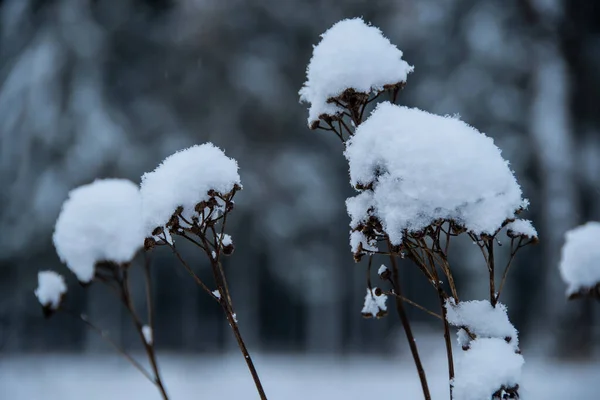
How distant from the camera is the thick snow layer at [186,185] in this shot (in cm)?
131

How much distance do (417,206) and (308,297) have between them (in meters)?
12.9

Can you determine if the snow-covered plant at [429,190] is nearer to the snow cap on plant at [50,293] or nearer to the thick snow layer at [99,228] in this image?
the thick snow layer at [99,228]

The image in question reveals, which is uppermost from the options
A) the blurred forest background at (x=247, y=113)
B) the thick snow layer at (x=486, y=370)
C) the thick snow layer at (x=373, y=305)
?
the blurred forest background at (x=247, y=113)

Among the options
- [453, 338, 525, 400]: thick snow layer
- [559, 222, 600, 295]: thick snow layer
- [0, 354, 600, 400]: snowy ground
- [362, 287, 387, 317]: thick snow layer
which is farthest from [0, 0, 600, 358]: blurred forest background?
[453, 338, 525, 400]: thick snow layer

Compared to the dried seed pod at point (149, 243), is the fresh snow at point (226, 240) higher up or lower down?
higher up

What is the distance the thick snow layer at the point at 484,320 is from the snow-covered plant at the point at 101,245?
991 millimetres

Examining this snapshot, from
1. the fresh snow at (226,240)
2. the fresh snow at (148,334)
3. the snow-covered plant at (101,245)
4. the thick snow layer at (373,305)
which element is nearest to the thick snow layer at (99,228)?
the snow-covered plant at (101,245)

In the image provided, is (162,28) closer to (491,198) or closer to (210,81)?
(210,81)

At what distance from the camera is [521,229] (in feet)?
4.03

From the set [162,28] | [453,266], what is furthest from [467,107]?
[162,28]

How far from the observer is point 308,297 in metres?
13.8

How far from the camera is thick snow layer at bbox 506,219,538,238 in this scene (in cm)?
122

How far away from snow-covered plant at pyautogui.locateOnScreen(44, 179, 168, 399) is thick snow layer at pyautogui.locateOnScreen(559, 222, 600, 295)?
129 cm

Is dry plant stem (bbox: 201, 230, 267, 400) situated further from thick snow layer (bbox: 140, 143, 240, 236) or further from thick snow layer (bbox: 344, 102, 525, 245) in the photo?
thick snow layer (bbox: 344, 102, 525, 245)
